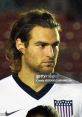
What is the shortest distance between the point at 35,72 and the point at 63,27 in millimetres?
356

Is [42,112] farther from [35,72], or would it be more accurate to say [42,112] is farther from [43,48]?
[43,48]

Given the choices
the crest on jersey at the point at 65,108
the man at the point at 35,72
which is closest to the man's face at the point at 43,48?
the man at the point at 35,72

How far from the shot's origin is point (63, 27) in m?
5.56

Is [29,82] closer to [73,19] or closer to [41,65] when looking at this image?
[41,65]

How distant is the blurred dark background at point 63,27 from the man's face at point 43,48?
0.15ft

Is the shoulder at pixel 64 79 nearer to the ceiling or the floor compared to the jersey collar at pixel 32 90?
nearer to the ceiling

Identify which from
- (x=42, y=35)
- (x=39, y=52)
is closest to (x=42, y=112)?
(x=39, y=52)

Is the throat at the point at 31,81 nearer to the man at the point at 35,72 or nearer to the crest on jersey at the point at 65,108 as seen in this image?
the man at the point at 35,72

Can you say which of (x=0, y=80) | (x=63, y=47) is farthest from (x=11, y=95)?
(x=63, y=47)

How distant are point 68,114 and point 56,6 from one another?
0.73 metres

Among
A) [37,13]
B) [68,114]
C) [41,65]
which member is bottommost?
[68,114]

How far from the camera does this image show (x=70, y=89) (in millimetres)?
5633

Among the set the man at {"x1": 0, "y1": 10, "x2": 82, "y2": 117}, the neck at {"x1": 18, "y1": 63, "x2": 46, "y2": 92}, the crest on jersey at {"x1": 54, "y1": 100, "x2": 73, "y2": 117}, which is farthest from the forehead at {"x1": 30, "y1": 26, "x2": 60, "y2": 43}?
the crest on jersey at {"x1": 54, "y1": 100, "x2": 73, "y2": 117}

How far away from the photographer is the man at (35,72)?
558cm
